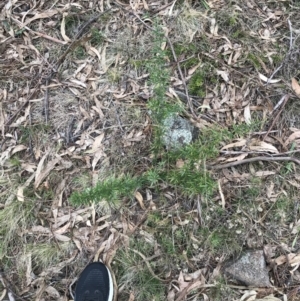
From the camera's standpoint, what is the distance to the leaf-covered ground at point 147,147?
106 inches

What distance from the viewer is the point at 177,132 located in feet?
9.29

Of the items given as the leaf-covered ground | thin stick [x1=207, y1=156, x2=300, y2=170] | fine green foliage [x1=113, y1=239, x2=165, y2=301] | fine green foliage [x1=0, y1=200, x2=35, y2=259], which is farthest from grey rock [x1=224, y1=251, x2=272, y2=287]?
fine green foliage [x1=0, y1=200, x2=35, y2=259]

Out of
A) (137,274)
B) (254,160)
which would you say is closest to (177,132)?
(254,160)

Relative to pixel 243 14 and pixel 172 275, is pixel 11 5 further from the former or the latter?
pixel 172 275

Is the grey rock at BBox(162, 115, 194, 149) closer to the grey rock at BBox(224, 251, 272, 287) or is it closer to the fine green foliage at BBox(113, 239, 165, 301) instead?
the fine green foliage at BBox(113, 239, 165, 301)

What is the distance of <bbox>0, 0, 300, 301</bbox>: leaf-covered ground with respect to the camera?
2691mm

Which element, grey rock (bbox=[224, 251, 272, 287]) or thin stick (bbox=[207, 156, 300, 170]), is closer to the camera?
grey rock (bbox=[224, 251, 272, 287])

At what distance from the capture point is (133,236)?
278 centimetres

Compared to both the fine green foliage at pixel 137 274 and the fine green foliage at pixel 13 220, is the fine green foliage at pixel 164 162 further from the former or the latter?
the fine green foliage at pixel 13 220

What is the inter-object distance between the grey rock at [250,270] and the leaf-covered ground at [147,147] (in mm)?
50

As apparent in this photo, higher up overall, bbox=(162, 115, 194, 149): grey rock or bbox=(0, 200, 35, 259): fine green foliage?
bbox=(162, 115, 194, 149): grey rock

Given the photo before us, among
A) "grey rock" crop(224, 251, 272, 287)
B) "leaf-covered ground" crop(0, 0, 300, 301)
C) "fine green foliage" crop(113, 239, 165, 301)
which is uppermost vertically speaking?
"leaf-covered ground" crop(0, 0, 300, 301)

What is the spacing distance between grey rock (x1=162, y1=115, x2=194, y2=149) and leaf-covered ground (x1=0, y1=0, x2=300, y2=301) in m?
0.06

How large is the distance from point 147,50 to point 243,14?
0.69 metres
